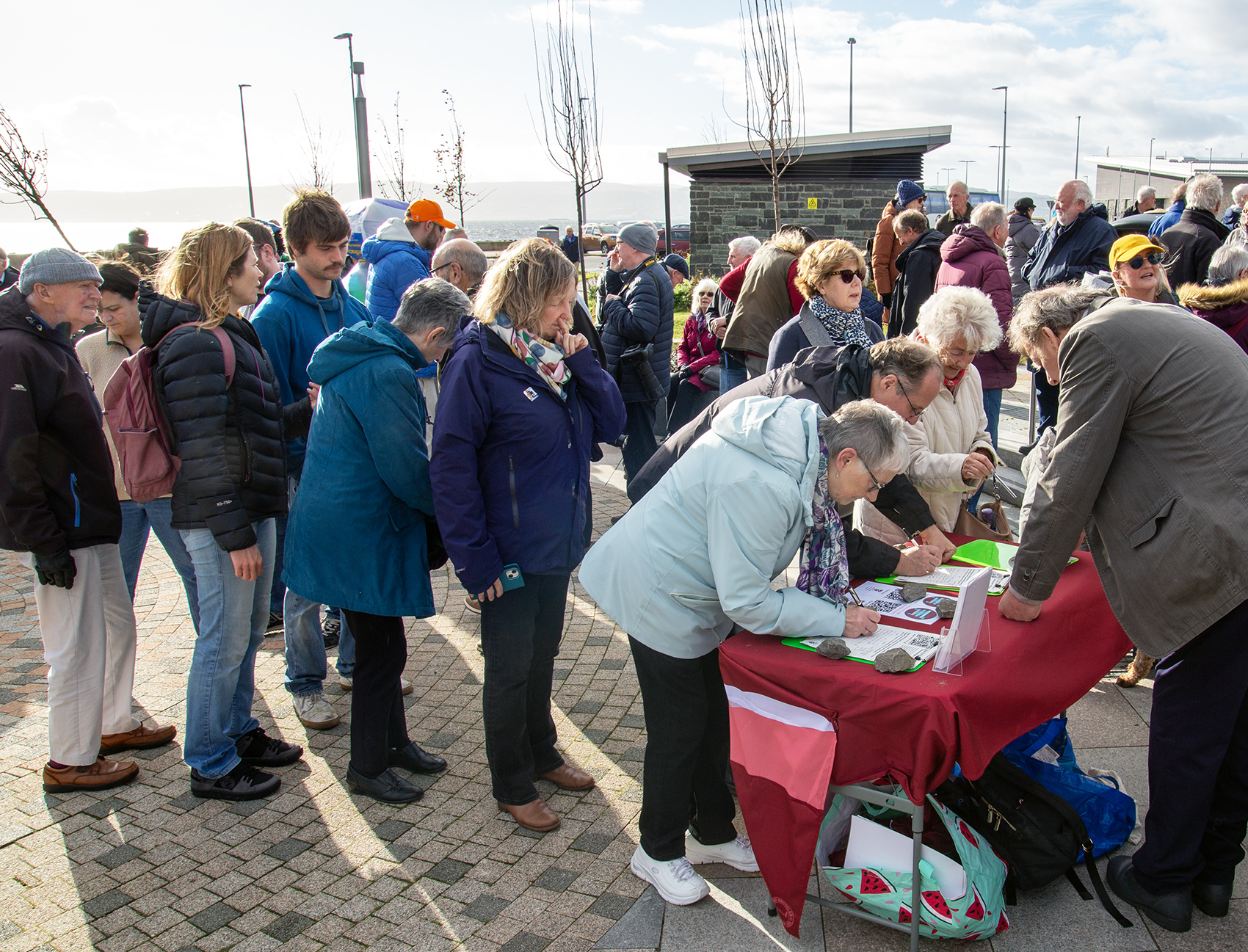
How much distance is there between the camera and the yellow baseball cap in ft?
14.1

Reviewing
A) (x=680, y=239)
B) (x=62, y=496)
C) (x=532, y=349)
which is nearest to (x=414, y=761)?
(x=62, y=496)

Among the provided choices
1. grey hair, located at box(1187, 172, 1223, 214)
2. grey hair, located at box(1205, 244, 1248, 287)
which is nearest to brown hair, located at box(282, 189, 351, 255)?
grey hair, located at box(1205, 244, 1248, 287)

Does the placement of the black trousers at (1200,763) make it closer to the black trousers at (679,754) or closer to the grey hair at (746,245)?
the black trousers at (679,754)

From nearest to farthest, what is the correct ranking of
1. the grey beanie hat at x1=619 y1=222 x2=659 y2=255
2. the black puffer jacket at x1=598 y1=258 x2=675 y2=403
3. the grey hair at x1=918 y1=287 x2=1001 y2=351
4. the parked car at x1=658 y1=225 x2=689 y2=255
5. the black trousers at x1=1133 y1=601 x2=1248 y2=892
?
the black trousers at x1=1133 y1=601 x2=1248 y2=892, the grey hair at x1=918 y1=287 x2=1001 y2=351, the black puffer jacket at x1=598 y1=258 x2=675 y2=403, the grey beanie hat at x1=619 y1=222 x2=659 y2=255, the parked car at x1=658 y1=225 x2=689 y2=255

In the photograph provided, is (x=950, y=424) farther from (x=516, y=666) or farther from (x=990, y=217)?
(x=990, y=217)

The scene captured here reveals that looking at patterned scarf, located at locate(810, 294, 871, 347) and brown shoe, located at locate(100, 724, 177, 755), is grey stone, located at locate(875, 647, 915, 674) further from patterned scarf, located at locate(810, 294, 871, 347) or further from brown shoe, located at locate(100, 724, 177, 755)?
brown shoe, located at locate(100, 724, 177, 755)

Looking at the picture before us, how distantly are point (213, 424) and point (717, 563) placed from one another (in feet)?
6.38

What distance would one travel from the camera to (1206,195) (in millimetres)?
6949

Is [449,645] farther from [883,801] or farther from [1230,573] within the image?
[1230,573]

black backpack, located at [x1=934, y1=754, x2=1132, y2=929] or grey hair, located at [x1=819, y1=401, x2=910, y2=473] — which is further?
black backpack, located at [x1=934, y1=754, x2=1132, y2=929]

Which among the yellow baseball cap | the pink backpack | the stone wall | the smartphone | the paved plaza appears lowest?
the paved plaza

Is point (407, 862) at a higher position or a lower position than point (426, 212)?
lower

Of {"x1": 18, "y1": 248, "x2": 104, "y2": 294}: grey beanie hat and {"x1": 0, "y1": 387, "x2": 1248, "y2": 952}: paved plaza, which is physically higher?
{"x1": 18, "y1": 248, "x2": 104, "y2": 294}: grey beanie hat

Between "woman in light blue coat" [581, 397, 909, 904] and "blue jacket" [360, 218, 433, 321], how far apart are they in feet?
10.0
